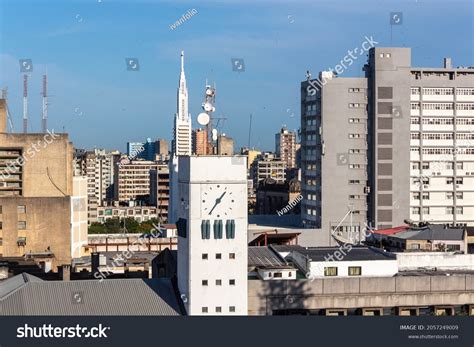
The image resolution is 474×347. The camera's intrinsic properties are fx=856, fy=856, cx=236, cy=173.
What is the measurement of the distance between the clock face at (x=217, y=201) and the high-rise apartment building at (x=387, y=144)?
30.2 meters

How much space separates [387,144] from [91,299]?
35.6m

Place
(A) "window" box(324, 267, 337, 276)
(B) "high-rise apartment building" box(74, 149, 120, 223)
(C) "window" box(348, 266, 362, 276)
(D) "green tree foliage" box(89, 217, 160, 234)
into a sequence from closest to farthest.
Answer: (A) "window" box(324, 267, 337, 276)
(C) "window" box(348, 266, 362, 276)
(D) "green tree foliage" box(89, 217, 160, 234)
(B) "high-rise apartment building" box(74, 149, 120, 223)

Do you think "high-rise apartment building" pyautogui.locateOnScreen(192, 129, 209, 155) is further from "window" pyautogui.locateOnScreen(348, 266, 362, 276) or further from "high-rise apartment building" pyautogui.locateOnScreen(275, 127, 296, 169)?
"high-rise apartment building" pyautogui.locateOnScreen(275, 127, 296, 169)

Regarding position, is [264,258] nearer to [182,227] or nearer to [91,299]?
[182,227]

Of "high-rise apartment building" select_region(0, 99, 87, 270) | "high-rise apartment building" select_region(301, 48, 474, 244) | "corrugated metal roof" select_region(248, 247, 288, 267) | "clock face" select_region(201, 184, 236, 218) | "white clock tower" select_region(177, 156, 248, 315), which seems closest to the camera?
"white clock tower" select_region(177, 156, 248, 315)

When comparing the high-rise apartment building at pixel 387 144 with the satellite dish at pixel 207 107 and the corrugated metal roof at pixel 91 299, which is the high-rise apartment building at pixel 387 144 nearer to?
the satellite dish at pixel 207 107

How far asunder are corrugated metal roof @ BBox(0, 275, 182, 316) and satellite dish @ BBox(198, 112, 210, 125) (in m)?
6.05

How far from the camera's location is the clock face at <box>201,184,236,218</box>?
96.6 ft

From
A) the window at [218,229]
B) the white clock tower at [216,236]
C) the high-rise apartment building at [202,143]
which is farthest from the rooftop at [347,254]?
the high-rise apartment building at [202,143]

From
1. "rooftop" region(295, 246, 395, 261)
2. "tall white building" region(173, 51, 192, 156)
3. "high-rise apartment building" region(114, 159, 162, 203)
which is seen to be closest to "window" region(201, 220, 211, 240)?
"rooftop" region(295, 246, 395, 261)

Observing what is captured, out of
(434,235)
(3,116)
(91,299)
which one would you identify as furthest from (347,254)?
(3,116)

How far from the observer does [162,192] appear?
121m

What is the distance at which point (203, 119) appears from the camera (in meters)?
31.0

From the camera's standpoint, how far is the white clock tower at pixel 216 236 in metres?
29.3
